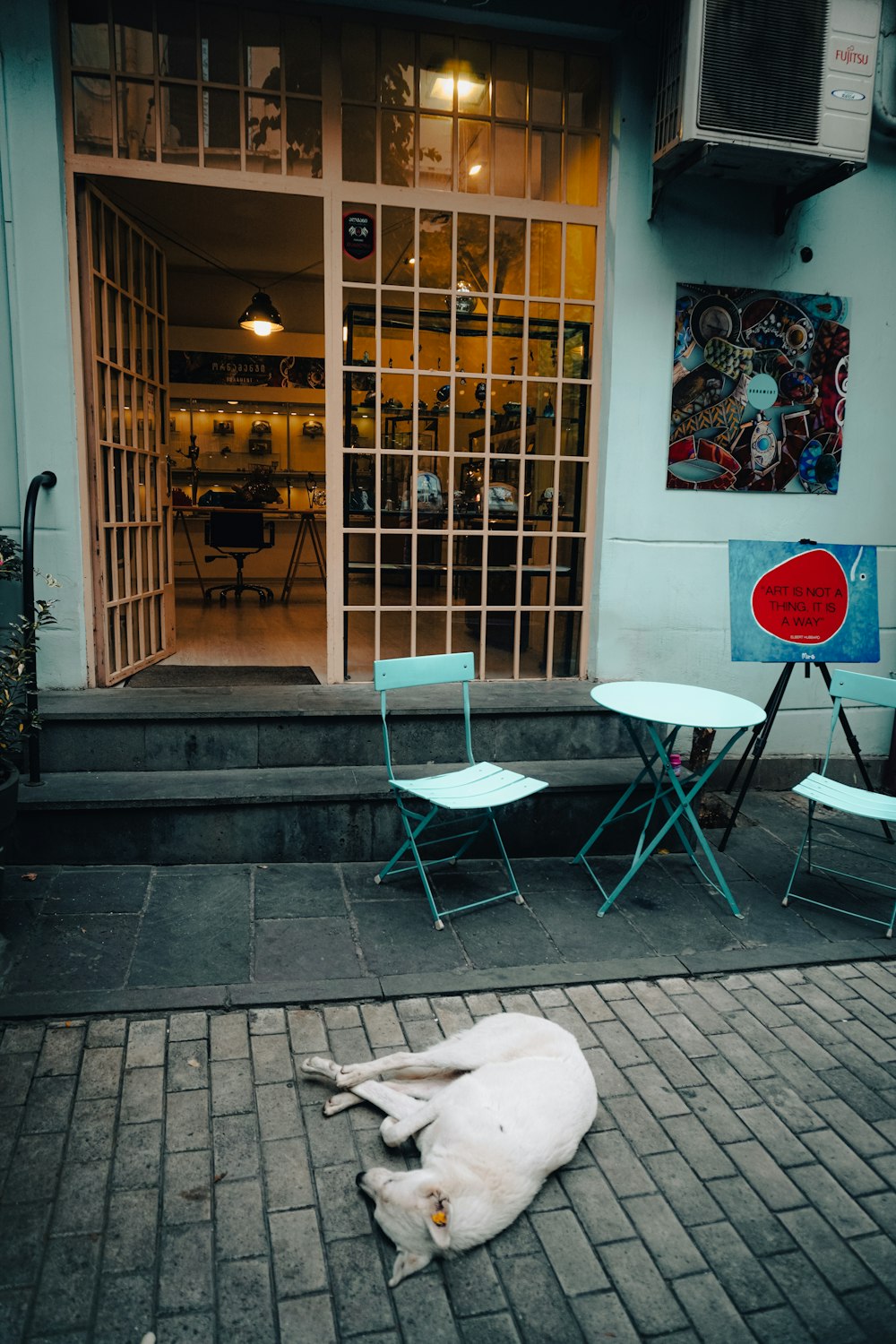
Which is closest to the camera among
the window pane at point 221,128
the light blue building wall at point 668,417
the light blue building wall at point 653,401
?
the light blue building wall at point 653,401

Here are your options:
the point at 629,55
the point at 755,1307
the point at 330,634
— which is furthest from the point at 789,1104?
the point at 629,55

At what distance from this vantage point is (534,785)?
3.94 metres

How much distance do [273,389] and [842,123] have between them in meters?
9.83

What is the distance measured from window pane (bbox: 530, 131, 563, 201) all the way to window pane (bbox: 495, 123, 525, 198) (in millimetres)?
66

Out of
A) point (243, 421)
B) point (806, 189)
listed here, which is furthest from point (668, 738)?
point (243, 421)

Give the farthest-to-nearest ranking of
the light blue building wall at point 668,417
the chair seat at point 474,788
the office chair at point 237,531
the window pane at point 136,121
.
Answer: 1. the office chair at point 237,531
2. the light blue building wall at point 668,417
3. the window pane at point 136,121
4. the chair seat at point 474,788

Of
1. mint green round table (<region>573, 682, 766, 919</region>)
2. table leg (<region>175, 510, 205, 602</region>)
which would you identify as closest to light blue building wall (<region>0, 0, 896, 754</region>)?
mint green round table (<region>573, 682, 766, 919</region>)

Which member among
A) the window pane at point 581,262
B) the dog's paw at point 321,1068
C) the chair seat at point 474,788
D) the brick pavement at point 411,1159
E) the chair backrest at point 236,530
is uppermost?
the window pane at point 581,262

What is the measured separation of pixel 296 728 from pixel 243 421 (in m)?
10.0

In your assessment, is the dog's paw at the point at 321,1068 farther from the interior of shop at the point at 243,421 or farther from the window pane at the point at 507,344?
the window pane at the point at 507,344

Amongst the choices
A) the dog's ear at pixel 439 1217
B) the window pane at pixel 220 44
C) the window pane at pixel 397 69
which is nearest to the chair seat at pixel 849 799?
the dog's ear at pixel 439 1217

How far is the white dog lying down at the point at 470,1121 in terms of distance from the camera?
2.14 m

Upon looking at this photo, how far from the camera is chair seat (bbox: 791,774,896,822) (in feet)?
12.8

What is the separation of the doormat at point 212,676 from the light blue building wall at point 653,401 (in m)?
0.49
